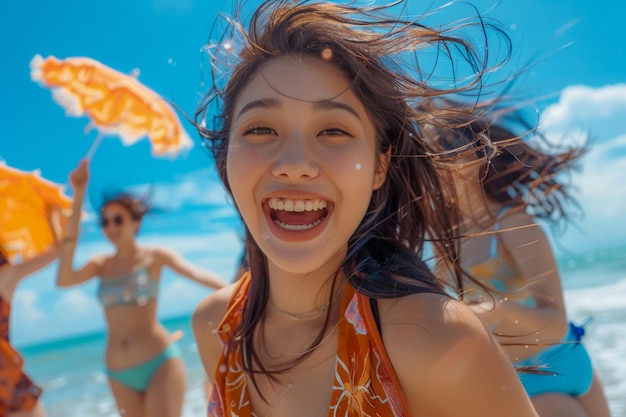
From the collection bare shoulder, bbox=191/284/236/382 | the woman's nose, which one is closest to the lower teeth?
the woman's nose

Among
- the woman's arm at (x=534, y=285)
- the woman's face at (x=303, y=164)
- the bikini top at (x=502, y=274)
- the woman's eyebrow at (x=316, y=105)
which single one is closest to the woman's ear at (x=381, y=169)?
the woman's face at (x=303, y=164)

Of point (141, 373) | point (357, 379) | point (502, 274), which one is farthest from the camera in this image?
point (141, 373)

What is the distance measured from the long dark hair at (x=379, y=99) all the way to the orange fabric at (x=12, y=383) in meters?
3.67

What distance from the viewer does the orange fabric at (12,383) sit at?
16.9ft

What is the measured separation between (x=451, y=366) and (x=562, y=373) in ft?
6.59

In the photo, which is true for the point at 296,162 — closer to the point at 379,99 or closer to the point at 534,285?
the point at 379,99

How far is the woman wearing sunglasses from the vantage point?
5.69m

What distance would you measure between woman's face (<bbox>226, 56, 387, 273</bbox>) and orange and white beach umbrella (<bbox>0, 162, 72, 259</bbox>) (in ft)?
15.5

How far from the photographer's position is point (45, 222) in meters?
6.30

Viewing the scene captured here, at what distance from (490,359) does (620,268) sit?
25457mm

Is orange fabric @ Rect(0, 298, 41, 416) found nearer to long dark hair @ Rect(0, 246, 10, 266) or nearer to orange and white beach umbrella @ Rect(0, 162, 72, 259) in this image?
long dark hair @ Rect(0, 246, 10, 266)

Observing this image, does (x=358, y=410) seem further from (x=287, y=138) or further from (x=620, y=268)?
(x=620, y=268)

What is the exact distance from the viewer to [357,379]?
1.89 meters

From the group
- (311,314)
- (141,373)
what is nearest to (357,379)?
(311,314)
